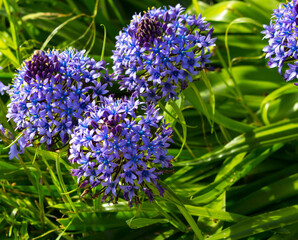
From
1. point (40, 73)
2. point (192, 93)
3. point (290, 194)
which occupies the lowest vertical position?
point (290, 194)

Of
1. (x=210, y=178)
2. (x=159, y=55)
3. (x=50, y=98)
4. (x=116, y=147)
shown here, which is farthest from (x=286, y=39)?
(x=210, y=178)

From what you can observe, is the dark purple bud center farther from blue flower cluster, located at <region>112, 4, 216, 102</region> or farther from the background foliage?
the background foliage

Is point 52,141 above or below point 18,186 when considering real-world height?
above

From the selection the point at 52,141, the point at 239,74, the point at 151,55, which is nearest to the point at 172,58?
the point at 151,55

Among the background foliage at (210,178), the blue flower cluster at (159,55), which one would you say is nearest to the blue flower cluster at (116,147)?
the blue flower cluster at (159,55)

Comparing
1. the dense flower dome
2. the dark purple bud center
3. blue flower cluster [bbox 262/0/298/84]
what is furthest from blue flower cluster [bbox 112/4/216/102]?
blue flower cluster [bbox 262/0/298/84]

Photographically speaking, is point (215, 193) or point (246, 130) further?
point (246, 130)

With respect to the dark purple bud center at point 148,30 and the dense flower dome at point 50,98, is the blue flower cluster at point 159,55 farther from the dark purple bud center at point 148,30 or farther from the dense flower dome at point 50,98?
the dense flower dome at point 50,98

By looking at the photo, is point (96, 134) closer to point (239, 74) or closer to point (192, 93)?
point (192, 93)
